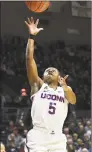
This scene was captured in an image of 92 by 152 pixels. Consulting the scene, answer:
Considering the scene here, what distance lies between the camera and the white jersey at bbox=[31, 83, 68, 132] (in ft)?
17.9

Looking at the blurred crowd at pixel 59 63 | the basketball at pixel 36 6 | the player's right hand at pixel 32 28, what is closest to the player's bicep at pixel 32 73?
the player's right hand at pixel 32 28

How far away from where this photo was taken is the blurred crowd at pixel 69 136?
39.3ft

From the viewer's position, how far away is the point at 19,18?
1862cm

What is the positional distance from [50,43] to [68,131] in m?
6.54

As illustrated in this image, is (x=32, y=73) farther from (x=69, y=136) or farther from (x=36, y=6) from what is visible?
(x=69, y=136)

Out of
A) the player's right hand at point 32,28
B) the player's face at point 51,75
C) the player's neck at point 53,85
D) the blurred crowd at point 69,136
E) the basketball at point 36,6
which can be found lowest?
the blurred crowd at point 69,136

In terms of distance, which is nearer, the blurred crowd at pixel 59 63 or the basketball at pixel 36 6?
the basketball at pixel 36 6

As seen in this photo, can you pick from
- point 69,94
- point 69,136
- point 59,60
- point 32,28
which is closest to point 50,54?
point 59,60

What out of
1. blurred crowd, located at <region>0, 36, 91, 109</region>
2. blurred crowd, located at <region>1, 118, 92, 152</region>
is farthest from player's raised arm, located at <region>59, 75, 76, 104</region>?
blurred crowd, located at <region>0, 36, 91, 109</region>

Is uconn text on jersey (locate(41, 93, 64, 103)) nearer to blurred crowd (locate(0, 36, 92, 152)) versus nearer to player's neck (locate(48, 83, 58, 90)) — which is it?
player's neck (locate(48, 83, 58, 90))

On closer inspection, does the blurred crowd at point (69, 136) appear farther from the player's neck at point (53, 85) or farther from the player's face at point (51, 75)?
the player's face at point (51, 75)

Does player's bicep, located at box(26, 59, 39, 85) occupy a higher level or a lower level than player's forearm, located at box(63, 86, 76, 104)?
higher

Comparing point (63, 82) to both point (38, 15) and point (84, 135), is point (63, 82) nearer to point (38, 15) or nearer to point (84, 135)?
point (84, 135)

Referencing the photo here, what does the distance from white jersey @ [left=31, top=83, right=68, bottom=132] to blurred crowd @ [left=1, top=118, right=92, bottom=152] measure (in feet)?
19.8
